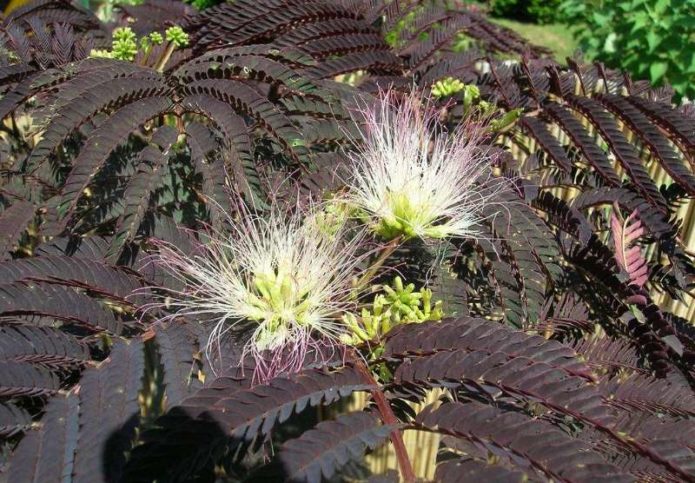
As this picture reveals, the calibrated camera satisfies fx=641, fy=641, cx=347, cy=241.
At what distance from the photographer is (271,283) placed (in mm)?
1244

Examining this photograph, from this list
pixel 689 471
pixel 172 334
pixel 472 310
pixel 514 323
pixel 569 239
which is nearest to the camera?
pixel 689 471

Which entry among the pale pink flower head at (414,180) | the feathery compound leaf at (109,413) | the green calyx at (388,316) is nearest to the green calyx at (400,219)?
the pale pink flower head at (414,180)

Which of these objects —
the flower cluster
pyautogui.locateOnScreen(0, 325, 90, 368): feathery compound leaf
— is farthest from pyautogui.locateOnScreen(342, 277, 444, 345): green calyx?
pyautogui.locateOnScreen(0, 325, 90, 368): feathery compound leaf

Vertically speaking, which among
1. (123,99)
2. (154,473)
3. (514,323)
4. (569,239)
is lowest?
(154,473)

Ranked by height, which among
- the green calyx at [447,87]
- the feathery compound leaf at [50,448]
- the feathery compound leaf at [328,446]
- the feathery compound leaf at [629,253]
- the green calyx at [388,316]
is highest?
the green calyx at [447,87]

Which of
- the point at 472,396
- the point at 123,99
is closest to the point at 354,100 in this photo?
the point at 123,99

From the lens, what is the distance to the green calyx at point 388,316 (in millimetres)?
1172

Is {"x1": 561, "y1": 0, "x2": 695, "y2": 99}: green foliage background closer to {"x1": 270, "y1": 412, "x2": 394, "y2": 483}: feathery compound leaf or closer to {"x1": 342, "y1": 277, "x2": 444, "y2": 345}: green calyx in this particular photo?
{"x1": 342, "y1": 277, "x2": 444, "y2": 345}: green calyx

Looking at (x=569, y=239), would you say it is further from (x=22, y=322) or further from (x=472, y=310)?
(x=22, y=322)

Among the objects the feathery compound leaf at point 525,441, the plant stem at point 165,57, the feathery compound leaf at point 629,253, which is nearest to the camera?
the feathery compound leaf at point 525,441

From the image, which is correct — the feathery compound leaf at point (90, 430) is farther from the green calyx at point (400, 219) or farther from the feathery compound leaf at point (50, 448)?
the green calyx at point (400, 219)

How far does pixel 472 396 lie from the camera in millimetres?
1059

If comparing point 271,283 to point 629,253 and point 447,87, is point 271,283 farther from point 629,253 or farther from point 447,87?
point 447,87

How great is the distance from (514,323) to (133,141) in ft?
3.54
